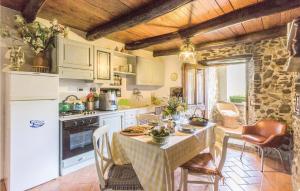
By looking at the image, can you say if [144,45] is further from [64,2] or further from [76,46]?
[64,2]

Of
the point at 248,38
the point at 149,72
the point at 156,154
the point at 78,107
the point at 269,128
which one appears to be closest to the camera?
the point at 156,154

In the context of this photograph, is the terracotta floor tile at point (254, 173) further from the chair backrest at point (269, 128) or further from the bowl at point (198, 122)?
the bowl at point (198, 122)

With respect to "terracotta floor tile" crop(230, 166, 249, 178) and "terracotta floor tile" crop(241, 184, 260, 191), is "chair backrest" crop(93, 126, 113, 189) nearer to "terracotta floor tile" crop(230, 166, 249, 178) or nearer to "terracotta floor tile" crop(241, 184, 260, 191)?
"terracotta floor tile" crop(241, 184, 260, 191)

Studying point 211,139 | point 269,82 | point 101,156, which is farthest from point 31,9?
point 269,82

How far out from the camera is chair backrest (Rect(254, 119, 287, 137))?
311cm

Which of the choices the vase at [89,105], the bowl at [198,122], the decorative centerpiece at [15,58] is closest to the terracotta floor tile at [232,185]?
the bowl at [198,122]

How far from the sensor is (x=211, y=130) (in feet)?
7.80

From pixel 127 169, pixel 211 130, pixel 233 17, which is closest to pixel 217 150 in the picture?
pixel 211 130

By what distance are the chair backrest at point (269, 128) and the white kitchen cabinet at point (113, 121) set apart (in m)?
2.74

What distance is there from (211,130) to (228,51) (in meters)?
2.64

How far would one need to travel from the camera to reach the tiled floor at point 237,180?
2361 millimetres

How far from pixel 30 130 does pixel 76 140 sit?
27.6 inches

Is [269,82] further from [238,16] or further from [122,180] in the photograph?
[122,180]

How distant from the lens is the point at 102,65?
345cm
